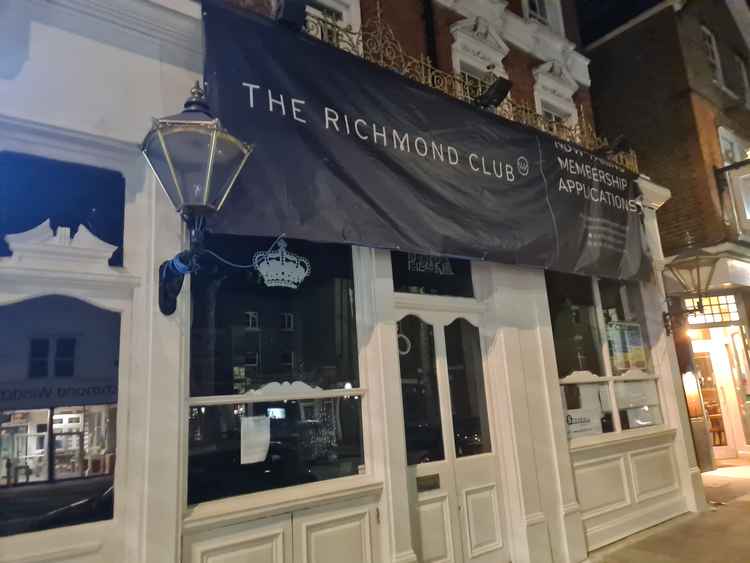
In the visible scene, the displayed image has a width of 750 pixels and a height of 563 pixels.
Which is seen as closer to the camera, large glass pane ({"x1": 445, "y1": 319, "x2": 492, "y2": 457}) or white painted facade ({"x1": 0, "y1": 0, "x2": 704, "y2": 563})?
white painted facade ({"x1": 0, "y1": 0, "x2": 704, "y2": 563})

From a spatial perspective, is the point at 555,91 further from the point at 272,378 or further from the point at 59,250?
the point at 59,250

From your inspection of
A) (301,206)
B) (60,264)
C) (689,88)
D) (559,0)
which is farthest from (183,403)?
(689,88)

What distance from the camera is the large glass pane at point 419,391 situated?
5004mm

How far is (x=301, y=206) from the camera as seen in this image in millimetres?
4055

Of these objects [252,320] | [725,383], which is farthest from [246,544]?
[725,383]

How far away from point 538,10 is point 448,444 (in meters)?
8.37

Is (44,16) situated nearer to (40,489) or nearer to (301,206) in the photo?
(301,206)

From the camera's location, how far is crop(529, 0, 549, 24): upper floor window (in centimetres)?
914

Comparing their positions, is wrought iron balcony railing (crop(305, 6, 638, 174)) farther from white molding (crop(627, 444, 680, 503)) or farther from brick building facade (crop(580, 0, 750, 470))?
white molding (crop(627, 444, 680, 503))

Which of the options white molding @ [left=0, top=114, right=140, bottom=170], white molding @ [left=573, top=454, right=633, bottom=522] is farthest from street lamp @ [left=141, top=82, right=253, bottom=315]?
white molding @ [left=573, top=454, right=633, bottom=522]

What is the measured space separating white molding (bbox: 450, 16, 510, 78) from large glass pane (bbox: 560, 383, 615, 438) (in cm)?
471

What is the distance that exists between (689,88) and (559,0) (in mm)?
3759

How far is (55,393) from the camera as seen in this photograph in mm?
3316

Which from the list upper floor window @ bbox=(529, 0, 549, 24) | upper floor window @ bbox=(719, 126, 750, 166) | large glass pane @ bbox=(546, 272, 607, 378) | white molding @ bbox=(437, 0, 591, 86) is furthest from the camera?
upper floor window @ bbox=(719, 126, 750, 166)
